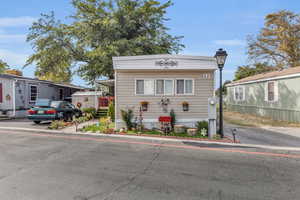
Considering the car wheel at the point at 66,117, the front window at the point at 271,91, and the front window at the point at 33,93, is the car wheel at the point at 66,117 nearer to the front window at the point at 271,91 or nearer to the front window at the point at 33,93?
the front window at the point at 33,93

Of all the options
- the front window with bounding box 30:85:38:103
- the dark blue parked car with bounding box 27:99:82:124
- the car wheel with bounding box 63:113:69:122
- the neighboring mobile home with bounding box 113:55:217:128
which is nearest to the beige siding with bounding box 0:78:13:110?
the front window with bounding box 30:85:38:103

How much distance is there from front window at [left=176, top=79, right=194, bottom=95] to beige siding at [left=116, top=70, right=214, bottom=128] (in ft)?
0.56

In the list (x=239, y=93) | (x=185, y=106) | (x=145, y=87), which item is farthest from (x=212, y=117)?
(x=239, y=93)

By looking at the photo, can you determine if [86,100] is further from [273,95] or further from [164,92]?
[273,95]

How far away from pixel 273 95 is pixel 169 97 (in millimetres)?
10591

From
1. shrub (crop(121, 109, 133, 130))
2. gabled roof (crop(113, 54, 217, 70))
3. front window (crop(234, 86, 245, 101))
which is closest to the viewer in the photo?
gabled roof (crop(113, 54, 217, 70))

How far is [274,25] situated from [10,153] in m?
31.2

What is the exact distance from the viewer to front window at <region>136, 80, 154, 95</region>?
9469mm

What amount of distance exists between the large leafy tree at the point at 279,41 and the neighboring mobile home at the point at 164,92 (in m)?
21.4

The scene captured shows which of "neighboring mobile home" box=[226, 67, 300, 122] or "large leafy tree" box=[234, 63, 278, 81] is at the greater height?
"large leafy tree" box=[234, 63, 278, 81]

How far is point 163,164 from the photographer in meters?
4.89

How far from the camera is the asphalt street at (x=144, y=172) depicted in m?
3.31

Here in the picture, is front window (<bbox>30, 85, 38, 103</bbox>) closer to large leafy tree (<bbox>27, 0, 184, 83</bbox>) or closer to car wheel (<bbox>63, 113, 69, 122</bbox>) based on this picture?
large leafy tree (<bbox>27, 0, 184, 83</bbox>)

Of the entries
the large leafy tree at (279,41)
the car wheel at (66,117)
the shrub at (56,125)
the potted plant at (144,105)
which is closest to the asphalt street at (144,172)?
the potted plant at (144,105)
